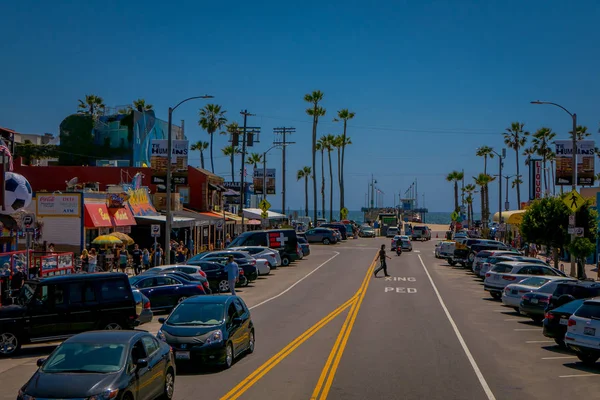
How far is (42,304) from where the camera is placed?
17188 millimetres

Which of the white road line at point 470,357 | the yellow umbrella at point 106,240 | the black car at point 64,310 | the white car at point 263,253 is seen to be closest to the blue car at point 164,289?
the black car at point 64,310

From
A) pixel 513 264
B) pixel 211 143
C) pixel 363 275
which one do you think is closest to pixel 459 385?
pixel 513 264

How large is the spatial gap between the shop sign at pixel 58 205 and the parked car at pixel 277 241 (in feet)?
39.1

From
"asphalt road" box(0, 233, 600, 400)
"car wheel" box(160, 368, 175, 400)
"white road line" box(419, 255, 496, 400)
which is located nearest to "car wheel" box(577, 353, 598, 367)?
"asphalt road" box(0, 233, 600, 400)

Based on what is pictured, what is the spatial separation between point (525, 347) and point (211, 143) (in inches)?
3672

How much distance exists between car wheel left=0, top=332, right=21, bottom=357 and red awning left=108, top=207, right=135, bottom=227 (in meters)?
24.3

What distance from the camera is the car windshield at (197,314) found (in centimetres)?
1473

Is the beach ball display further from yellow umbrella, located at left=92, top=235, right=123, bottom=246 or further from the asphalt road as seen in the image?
the asphalt road

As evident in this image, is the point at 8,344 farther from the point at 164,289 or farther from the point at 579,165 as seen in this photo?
the point at 579,165

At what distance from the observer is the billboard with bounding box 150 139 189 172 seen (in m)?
37.8

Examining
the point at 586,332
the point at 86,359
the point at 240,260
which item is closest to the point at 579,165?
Result: the point at 240,260

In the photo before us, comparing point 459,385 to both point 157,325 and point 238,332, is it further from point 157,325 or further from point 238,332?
point 157,325

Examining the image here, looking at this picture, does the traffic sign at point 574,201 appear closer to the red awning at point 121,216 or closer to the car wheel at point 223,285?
the car wheel at point 223,285

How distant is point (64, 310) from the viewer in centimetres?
Answer: 1727
